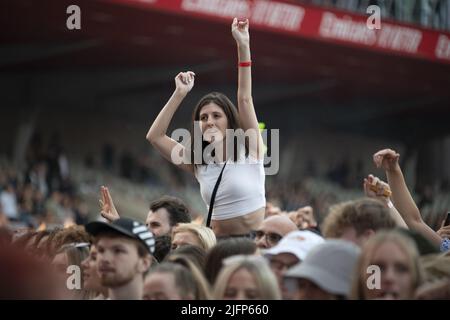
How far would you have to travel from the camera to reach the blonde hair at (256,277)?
4512 mm

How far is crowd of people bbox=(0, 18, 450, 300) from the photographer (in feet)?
14.6

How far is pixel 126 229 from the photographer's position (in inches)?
197

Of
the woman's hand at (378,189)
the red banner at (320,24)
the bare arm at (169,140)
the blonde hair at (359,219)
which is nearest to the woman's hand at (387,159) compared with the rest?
the woman's hand at (378,189)

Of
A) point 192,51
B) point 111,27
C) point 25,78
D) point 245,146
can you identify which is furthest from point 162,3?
point 245,146

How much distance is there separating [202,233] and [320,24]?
45.5 ft

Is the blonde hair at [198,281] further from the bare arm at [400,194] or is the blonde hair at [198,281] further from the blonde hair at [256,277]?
the bare arm at [400,194]

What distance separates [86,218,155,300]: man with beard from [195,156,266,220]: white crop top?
1.48m

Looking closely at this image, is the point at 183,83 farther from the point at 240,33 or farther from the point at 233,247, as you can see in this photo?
the point at 233,247

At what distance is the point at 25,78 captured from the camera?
2206cm

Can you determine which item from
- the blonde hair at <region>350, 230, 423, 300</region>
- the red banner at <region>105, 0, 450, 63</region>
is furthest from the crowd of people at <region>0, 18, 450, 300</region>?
the red banner at <region>105, 0, 450, 63</region>

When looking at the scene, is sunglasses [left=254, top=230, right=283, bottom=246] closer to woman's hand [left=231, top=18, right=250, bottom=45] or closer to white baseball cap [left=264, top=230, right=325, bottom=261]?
white baseball cap [left=264, top=230, right=325, bottom=261]

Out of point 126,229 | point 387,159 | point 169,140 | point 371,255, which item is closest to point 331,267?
point 371,255

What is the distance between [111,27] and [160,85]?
18.2 feet
